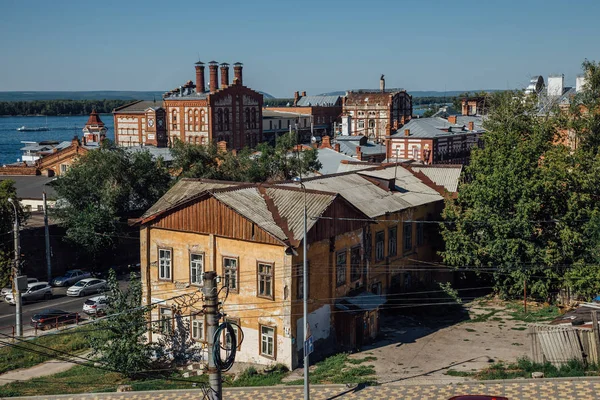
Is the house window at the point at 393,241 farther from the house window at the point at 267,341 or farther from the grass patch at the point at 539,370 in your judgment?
the grass patch at the point at 539,370

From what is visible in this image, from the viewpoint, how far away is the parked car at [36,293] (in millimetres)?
34938

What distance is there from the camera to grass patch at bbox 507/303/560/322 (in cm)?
2715

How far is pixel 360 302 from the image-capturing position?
985 inches

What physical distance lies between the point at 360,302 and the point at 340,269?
4.77ft

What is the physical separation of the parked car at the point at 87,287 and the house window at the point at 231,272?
14.5 meters

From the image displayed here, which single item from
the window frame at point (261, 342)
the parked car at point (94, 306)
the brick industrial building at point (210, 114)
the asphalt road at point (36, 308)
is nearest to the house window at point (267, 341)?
the window frame at point (261, 342)

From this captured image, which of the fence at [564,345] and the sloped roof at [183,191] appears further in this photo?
the sloped roof at [183,191]

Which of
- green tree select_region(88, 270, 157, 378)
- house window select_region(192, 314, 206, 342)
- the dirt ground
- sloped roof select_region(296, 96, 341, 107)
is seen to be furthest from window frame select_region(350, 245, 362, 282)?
sloped roof select_region(296, 96, 341, 107)

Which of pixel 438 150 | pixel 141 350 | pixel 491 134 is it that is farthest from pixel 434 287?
pixel 438 150

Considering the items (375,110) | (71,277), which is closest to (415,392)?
(71,277)

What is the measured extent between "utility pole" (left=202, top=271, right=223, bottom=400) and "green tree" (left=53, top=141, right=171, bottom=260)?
28.1m

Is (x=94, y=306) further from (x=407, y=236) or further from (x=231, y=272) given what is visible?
(x=407, y=236)

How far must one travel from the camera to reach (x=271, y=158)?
163ft

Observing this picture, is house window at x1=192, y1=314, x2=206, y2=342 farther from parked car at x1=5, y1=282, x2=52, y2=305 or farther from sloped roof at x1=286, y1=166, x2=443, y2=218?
parked car at x1=5, y1=282, x2=52, y2=305
